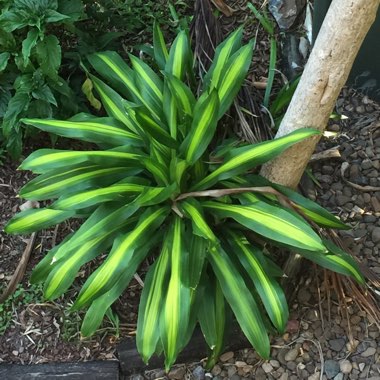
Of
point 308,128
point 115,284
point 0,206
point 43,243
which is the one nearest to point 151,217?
point 115,284

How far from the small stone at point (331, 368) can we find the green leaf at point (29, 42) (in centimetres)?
148

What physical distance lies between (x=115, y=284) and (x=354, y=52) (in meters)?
1.01

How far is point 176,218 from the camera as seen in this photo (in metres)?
2.14

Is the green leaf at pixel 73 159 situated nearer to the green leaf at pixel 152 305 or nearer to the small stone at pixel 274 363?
the green leaf at pixel 152 305

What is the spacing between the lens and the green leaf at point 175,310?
1.97 m

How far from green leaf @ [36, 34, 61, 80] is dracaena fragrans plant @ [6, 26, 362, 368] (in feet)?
0.64

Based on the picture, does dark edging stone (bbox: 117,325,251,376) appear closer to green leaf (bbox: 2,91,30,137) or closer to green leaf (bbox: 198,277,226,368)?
green leaf (bbox: 198,277,226,368)

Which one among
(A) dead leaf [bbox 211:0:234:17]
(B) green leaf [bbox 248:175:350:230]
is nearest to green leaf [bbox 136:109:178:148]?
(B) green leaf [bbox 248:175:350:230]

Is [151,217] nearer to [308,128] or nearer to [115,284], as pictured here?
[115,284]

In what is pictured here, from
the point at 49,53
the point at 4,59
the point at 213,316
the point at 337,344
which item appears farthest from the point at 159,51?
the point at 337,344

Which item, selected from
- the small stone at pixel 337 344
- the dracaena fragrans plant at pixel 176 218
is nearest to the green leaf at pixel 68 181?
the dracaena fragrans plant at pixel 176 218

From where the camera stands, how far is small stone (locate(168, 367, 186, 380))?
7.87ft

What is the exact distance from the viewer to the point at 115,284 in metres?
2.13

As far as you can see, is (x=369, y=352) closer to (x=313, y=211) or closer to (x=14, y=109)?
(x=313, y=211)
